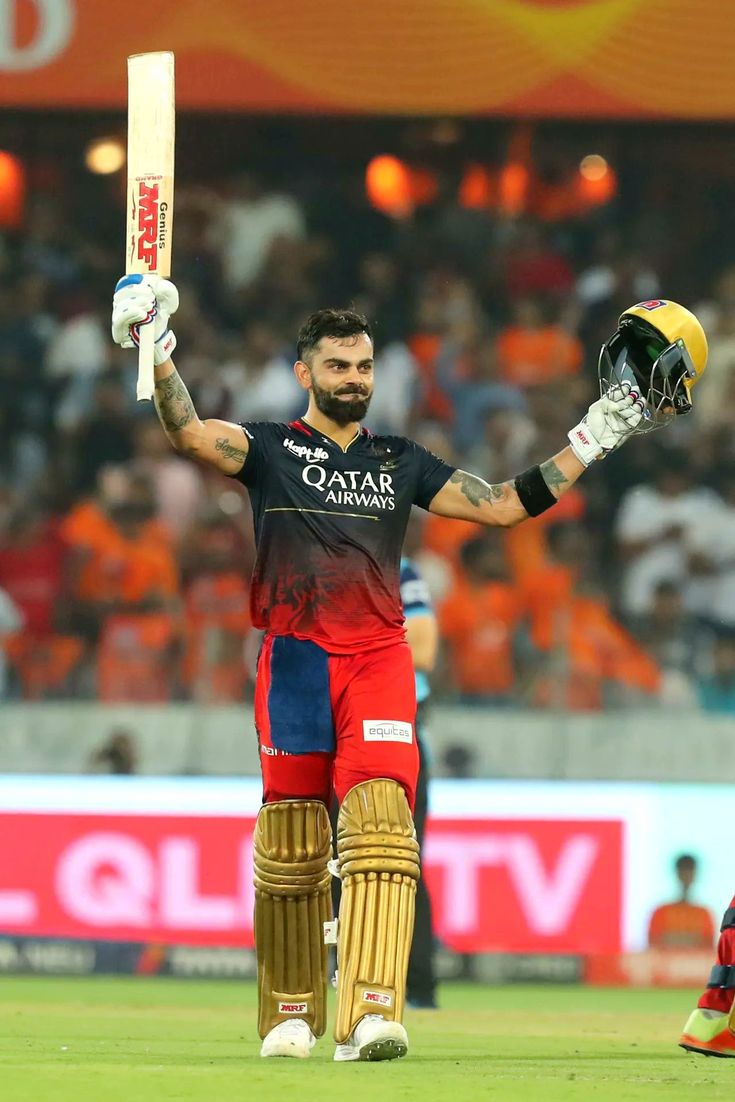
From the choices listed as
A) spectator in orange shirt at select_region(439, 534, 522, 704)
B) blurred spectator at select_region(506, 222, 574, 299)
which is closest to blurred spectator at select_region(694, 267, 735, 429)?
blurred spectator at select_region(506, 222, 574, 299)

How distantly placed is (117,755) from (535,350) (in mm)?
5401

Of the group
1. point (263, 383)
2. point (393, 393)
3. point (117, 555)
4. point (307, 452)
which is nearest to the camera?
point (307, 452)

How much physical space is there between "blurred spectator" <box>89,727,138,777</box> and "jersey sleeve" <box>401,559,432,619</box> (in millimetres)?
3171

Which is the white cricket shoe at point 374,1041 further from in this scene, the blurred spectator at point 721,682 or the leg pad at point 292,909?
the blurred spectator at point 721,682

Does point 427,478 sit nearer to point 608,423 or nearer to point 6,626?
point 608,423

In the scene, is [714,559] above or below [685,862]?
above

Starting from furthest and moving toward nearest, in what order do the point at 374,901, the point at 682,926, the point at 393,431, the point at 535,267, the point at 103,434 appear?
the point at 535,267 < the point at 393,431 < the point at 103,434 < the point at 682,926 < the point at 374,901

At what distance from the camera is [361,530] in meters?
6.44

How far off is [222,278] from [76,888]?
6511 mm

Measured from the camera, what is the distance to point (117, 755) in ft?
38.6

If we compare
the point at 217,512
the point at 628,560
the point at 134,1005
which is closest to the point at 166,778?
the point at 134,1005

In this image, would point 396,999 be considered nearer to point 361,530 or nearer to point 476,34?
point 361,530

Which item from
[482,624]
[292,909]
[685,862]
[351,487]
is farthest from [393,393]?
[292,909]

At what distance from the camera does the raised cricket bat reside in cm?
659
